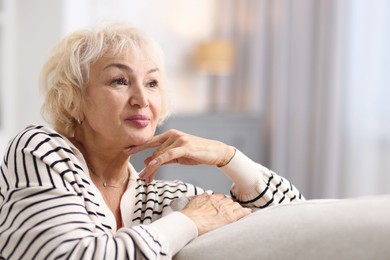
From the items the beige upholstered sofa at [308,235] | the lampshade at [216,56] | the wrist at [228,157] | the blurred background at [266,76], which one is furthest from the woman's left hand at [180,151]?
the lampshade at [216,56]

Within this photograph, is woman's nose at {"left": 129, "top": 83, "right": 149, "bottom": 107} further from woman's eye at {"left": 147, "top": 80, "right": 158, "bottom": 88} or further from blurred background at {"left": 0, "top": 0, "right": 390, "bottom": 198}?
blurred background at {"left": 0, "top": 0, "right": 390, "bottom": 198}

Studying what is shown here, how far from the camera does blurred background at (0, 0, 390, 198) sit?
14.9 ft

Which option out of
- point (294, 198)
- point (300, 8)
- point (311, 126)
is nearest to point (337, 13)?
point (300, 8)

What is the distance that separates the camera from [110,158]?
1.63m

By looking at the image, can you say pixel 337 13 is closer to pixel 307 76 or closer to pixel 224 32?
pixel 307 76

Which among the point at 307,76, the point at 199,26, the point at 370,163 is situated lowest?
the point at 370,163

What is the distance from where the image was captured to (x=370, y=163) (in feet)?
16.0

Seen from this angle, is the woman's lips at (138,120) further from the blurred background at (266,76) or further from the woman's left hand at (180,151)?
the blurred background at (266,76)

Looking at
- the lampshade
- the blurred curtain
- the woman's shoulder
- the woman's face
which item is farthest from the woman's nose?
the lampshade

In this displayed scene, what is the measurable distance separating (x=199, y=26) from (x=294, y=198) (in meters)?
4.11

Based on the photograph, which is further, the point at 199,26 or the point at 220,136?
the point at 199,26

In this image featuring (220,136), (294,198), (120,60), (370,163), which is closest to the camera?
(120,60)

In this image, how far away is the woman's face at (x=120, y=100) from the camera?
1.57m

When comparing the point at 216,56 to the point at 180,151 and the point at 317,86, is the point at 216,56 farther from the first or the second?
the point at 180,151
